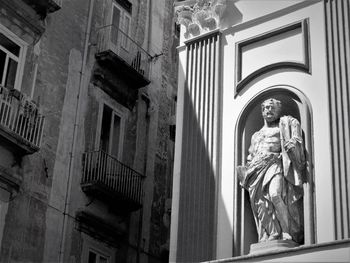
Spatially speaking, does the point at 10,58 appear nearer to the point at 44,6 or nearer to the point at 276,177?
the point at 44,6

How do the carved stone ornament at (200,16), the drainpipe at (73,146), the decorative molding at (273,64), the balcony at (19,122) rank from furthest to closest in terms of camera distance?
the drainpipe at (73,146), the balcony at (19,122), the carved stone ornament at (200,16), the decorative molding at (273,64)

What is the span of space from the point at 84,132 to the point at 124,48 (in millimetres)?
2948

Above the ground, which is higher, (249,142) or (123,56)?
(123,56)

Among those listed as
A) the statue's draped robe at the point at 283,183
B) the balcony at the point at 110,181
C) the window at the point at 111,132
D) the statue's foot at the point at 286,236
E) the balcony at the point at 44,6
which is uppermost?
the balcony at the point at 44,6

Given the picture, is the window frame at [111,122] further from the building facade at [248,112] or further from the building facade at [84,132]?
the building facade at [248,112]

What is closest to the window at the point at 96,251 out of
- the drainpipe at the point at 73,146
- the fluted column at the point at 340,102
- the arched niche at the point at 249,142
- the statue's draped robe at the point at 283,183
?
the drainpipe at the point at 73,146

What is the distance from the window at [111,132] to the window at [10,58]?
303 centimetres

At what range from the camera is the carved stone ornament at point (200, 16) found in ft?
52.2

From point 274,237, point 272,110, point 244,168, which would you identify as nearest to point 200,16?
point 272,110

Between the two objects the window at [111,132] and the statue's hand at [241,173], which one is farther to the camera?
the window at [111,132]

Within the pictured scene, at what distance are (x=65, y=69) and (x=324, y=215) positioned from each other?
9.32 meters

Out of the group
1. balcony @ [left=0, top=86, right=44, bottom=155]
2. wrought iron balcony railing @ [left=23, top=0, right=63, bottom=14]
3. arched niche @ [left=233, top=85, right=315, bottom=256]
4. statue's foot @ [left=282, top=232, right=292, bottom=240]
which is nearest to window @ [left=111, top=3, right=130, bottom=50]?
wrought iron balcony railing @ [left=23, top=0, right=63, bottom=14]

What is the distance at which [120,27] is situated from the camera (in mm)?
22562

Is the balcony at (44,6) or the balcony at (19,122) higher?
the balcony at (44,6)
